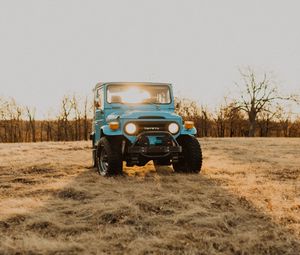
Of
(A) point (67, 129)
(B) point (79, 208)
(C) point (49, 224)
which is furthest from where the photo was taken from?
(A) point (67, 129)

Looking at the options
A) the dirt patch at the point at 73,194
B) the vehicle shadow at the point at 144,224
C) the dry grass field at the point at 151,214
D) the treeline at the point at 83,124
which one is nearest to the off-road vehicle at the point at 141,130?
the dry grass field at the point at 151,214

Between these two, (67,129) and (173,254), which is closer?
(173,254)

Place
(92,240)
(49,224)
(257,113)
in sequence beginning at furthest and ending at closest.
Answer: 1. (257,113)
2. (49,224)
3. (92,240)

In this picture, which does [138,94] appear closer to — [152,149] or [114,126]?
[114,126]

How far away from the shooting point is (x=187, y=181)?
762cm

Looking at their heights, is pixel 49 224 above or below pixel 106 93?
below

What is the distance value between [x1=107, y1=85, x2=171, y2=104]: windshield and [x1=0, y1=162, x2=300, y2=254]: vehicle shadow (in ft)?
9.41

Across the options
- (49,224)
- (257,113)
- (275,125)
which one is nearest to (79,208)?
(49,224)

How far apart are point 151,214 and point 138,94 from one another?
15.5ft

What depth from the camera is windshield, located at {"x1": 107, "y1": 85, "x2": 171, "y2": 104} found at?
929cm

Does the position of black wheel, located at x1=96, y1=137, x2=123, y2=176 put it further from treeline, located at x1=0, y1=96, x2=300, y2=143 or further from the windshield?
treeline, located at x1=0, y1=96, x2=300, y2=143

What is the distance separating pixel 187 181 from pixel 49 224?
11.8 feet

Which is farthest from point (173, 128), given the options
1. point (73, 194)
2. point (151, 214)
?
point (151, 214)

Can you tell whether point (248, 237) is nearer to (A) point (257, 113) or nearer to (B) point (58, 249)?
(B) point (58, 249)
